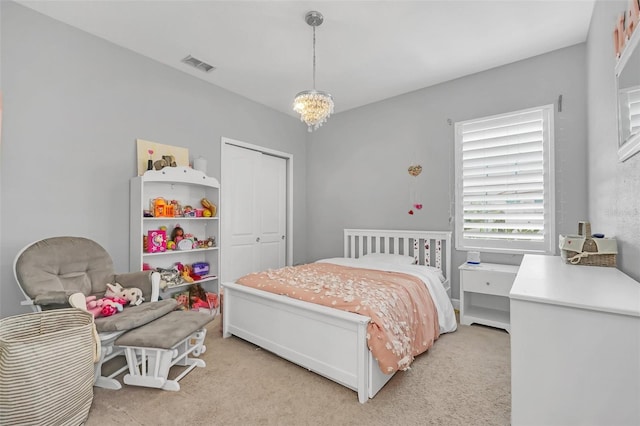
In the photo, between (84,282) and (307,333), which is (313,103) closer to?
(307,333)

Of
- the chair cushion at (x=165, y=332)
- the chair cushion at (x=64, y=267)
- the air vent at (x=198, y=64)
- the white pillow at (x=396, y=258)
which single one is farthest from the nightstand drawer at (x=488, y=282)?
the air vent at (x=198, y=64)

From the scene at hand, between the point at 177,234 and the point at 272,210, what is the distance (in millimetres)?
1642

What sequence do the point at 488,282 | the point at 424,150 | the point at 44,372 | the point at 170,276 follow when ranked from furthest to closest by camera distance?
the point at 424,150 < the point at 170,276 < the point at 488,282 < the point at 44,372

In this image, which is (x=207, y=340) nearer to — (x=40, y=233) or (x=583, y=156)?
(x=40, y=233)

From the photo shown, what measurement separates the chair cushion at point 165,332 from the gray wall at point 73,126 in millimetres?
1184

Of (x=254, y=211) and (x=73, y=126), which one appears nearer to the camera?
(x=73, y=126)

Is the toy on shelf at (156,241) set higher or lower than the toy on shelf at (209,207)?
lower

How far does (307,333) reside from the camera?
7.29ft

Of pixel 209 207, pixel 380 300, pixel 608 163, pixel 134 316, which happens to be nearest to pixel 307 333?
pixel 380 300

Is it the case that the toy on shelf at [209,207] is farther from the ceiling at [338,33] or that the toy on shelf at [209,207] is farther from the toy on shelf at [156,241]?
the ceiling at [338,33]

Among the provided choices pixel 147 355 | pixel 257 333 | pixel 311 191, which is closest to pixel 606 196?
pixel 257 333

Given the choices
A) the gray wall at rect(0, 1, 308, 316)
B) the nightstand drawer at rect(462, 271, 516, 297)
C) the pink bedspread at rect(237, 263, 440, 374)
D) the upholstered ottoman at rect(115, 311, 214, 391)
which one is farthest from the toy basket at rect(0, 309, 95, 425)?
the nightstand drawer at rect(462, 271, 516, 297)

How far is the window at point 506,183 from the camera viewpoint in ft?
10.0

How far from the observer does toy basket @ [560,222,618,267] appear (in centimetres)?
163
